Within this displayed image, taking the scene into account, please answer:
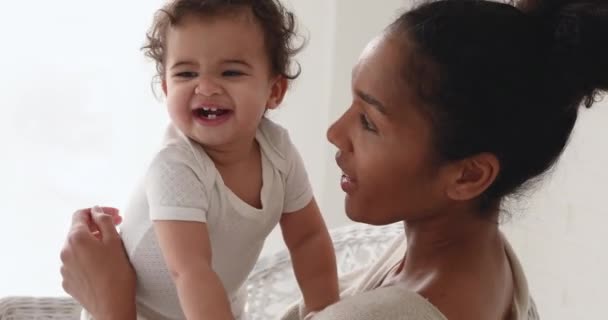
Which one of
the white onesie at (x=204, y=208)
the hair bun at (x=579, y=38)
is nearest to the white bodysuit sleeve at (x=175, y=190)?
the white onesie at (x=204, y=208)

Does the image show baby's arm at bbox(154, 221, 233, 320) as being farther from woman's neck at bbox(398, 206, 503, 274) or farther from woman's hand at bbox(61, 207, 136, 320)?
woman's neck at bbox(398, 206, 503, 274)

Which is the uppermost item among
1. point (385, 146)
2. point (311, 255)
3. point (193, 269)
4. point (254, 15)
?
point (254, 15)

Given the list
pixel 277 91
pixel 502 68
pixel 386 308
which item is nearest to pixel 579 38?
pixel 502 68

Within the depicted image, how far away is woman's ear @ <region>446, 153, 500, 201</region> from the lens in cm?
88

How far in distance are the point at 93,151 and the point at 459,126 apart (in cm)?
113

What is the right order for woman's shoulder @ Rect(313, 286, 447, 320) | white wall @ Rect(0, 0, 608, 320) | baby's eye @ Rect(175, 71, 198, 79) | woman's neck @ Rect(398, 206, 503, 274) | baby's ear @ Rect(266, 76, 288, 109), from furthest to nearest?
1. white wall @ Rect(0, 0, 608, 320)
2. baby's ear @ Rect(266, 76, 288, 109)
3. baby's eye @ Rect(175, 71, 198, 79)
4. woman's neck @ Rect(398, 206, 503, 274)
5. woman's shoulder @ Rect(313, 286, 447, 320)

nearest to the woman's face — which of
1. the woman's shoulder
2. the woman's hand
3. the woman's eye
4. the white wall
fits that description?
the woman's eye

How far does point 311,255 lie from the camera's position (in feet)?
4.03

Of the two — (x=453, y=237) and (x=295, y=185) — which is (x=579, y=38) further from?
(x=295, y=185)

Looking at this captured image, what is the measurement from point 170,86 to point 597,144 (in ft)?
3.53

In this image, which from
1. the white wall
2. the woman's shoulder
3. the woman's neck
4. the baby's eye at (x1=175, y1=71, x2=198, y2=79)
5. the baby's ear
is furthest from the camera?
the white wall

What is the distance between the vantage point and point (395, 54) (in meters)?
0.88

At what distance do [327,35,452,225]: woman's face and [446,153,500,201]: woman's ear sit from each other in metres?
0.02

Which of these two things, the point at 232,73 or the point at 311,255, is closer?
the point at 232,73
